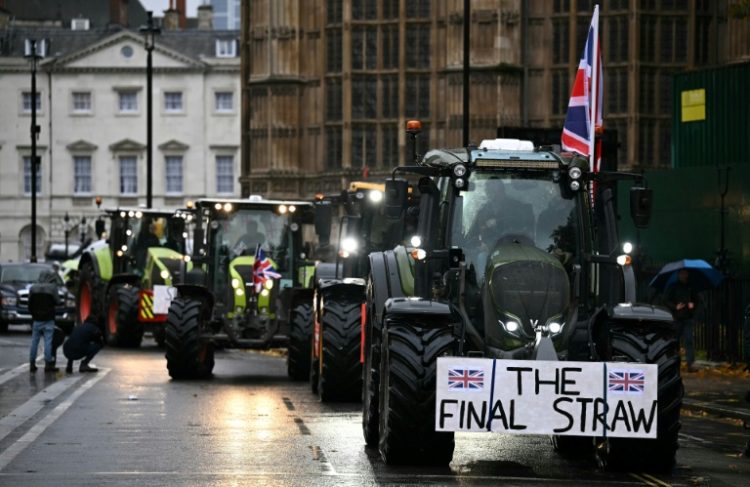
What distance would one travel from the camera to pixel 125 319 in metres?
39.1

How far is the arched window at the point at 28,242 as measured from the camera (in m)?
104

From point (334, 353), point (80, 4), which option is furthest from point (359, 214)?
point (80, 4)

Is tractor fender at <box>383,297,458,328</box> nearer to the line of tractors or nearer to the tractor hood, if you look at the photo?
the line of tractors

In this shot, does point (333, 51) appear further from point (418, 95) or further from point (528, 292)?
point (528, 292)

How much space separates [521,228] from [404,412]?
1919mm

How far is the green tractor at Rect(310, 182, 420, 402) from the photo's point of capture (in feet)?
77.2

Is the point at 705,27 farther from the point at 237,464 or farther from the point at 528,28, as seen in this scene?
the point at 237,464

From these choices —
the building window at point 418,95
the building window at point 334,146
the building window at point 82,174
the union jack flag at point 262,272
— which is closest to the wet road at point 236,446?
the union jack flag at point 262,272

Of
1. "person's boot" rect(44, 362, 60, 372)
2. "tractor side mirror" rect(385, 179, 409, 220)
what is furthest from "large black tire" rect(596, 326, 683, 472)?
"person's boot" rect(44, 362, 60, 372)

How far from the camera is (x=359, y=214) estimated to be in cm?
2600

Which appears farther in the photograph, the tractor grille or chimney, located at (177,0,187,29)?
chimney, located at (177,0,187,29)

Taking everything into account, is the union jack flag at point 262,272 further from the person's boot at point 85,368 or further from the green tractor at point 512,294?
the green tractor at point 512,294

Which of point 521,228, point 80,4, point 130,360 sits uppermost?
point 80,4

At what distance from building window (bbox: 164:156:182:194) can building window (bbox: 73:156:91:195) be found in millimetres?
4199
